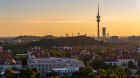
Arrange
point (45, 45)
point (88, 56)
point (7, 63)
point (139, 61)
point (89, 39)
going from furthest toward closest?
point (89, 39) < point (45, 45) < point (88, 56) < point (139, 61) < point (7, 63)

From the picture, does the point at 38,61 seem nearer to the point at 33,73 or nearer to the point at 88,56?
the point at 88,56

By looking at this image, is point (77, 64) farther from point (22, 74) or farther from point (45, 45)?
point (45, 45)

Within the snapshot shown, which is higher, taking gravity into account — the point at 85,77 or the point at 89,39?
the point at 89,39

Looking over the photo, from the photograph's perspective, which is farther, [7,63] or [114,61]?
[114,61]

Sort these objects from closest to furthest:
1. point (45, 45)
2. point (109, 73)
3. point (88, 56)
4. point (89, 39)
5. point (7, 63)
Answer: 1. point (109, 73)
2. point (7, 63)
3. point (88, 56)
4. point (45, 45)
5. point (89, 39)

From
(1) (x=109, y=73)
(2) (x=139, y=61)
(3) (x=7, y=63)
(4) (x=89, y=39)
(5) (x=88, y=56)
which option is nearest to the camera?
(1) (x=109, y=73)

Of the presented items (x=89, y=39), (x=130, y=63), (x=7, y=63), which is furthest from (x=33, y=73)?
(x=89, y=39)

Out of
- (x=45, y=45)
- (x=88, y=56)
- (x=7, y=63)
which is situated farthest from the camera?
(x=45, y=45)

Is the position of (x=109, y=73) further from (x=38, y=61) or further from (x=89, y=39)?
(x=89, y=39)

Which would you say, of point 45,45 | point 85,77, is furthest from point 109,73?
point 45,45

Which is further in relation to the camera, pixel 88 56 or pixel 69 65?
pixel 88 56
